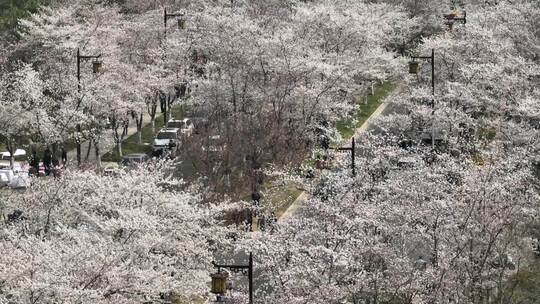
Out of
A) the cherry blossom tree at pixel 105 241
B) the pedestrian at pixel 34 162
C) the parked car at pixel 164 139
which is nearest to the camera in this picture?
the cherry blossom tree at pixel 105 241

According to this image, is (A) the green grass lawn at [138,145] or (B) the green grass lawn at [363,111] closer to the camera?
(A) the green grass lawn at [138,145]

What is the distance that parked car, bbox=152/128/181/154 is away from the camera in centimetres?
4103

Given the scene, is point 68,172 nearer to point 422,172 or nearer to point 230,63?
point 422,172

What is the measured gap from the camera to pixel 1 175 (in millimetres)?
36938

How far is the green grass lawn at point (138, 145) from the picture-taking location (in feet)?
137

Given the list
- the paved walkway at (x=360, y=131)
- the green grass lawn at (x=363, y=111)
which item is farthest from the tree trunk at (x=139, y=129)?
the paved walkway at (x=360, y=131)

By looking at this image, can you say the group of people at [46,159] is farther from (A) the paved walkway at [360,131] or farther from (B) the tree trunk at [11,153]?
(A) the paved walkway at [360,131]

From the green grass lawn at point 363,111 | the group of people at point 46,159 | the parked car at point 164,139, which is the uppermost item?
the green grass lawn at point 363,111

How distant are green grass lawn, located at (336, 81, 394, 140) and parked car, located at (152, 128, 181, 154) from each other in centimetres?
657

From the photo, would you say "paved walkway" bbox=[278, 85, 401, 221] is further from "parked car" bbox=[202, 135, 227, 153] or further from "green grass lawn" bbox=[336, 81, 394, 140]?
"parked car" bbox=[202, 135, 227, 153]

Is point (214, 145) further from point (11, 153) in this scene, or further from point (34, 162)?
point (11, 153)

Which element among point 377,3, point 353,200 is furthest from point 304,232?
point 377,3

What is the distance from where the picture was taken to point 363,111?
47.5 metres

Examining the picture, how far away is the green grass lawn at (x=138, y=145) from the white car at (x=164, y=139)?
0.81 m
